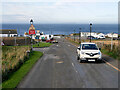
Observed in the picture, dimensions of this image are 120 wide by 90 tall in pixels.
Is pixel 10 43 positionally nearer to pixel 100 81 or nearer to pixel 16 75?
pixel 16 75

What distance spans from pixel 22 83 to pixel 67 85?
277 cm

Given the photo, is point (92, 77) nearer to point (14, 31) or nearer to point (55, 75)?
point (55, 75)

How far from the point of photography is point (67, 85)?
11195 mm

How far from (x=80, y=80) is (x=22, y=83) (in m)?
3.64

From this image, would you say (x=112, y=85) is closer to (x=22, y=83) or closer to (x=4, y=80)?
(x=22, y=83)

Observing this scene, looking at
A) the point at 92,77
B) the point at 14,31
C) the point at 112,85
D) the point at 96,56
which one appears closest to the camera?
the point at 112,85

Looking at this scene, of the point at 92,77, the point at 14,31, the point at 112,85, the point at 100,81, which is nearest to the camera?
the point at 112,85

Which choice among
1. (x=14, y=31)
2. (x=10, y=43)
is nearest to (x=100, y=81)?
(x=10, y=43)

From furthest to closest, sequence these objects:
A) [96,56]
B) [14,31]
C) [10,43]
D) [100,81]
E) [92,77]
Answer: [14,31], [10,43], [96,56], [92,77], [100,81]

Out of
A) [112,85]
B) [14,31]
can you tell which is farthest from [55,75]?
[14,31]

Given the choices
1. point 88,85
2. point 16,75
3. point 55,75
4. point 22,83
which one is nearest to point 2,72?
point 16,75

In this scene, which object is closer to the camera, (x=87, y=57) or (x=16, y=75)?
(x=16, y=75)

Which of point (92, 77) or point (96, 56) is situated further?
point (96, 56)

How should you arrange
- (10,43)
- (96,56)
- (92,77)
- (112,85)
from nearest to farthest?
(112,85) < (92,77) < (96,56) < (10,43)
